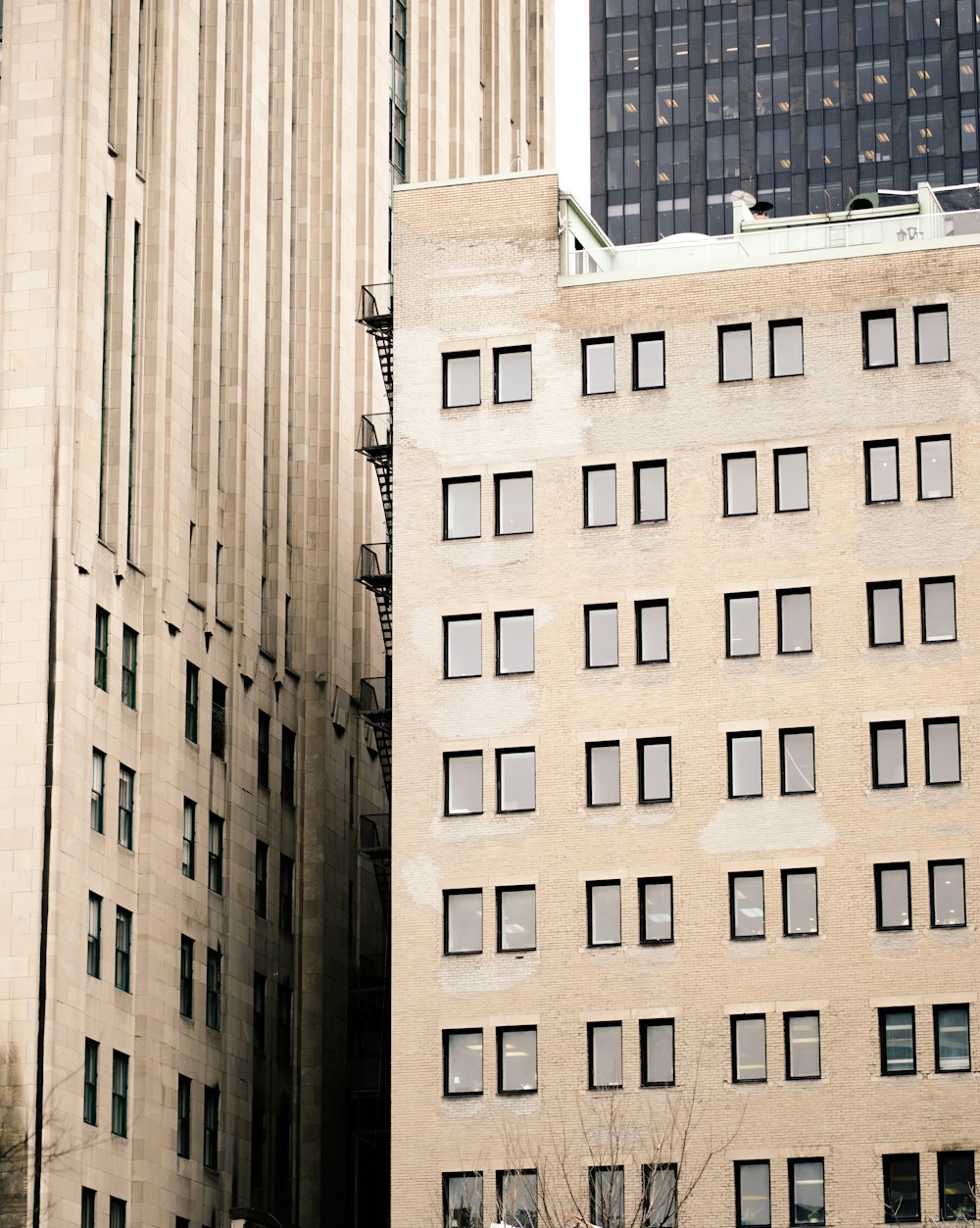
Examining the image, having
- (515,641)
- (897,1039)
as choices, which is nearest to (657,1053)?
(897,1039)

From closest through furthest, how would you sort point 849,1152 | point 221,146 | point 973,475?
point 849,1152 < point 973,475 < point 221,146

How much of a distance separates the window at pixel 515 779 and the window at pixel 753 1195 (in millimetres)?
12668

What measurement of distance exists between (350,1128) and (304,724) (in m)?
14.3

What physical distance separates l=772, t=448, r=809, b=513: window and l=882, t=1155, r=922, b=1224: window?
1987cm

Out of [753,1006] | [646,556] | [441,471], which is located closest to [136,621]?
[441,471]

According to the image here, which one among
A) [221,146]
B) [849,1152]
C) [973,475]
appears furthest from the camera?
[221,146]

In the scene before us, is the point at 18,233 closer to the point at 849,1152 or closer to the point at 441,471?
the point at 441,471

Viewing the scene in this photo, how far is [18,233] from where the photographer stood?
7906 cm

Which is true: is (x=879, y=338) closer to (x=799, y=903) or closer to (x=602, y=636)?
(x=602, y=636)

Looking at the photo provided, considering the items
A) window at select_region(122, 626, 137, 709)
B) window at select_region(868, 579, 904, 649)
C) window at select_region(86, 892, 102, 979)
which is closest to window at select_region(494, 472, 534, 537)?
window at select_region(868, 579, 904, 649)

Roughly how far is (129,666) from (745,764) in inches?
745

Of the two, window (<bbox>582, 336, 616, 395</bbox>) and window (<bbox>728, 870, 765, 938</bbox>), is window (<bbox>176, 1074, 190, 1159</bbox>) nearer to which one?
window (<bbox>728, 870, 765, 938</bbox>)

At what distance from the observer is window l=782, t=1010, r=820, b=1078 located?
76.3m

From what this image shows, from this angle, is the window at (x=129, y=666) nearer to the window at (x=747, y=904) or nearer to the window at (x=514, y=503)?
the window at (x=514, y=503)
